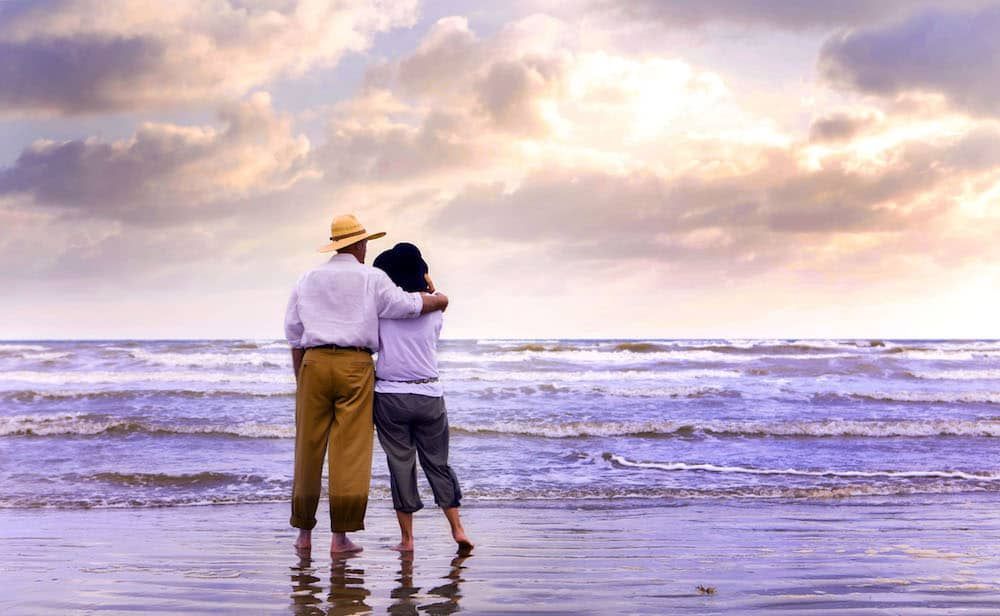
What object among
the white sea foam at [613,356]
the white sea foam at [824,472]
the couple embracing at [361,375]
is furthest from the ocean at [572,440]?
the white sea foam at [613,356]

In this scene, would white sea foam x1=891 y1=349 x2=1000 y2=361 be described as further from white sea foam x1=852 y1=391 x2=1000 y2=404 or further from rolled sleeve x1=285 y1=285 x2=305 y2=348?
rolled sleeve x1=285 y1=285 x2=305 y2=348

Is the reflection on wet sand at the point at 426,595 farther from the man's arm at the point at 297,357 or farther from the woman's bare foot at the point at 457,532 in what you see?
the man's arm at the point at 297,357

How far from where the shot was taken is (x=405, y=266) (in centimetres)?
508

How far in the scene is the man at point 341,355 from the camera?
16.1 ft

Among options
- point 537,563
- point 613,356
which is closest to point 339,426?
point 537,563

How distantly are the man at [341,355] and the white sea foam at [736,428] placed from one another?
6.88m

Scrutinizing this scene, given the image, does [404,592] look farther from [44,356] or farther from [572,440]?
[44,356]

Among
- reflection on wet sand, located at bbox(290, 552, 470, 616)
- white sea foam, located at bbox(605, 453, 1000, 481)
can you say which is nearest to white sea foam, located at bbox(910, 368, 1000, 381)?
white sea foam, located at bbox(605, 453, 1000, 481)

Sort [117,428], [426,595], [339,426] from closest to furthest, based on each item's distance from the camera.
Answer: [426,595] → [339,426] → [117,428]

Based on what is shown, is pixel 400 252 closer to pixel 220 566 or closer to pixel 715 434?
pixel 220 566

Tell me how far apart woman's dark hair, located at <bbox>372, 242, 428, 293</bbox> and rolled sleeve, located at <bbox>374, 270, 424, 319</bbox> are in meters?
0.15

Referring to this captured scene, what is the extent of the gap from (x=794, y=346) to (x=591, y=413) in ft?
63.5

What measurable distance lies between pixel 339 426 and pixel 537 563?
1.30 metres

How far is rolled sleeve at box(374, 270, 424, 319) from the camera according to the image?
4.87 metres
